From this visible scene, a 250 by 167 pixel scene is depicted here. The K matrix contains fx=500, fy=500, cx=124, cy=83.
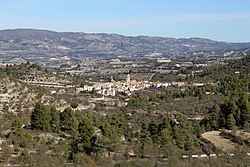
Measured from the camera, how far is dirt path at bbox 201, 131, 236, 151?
88.9 feet

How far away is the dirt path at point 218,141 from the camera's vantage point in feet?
88.9

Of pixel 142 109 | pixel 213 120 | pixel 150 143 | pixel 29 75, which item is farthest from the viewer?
pixel 29 75

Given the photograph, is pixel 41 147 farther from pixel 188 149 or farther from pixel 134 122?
pixel 134 122

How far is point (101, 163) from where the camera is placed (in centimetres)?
2083

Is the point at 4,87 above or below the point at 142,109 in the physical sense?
above

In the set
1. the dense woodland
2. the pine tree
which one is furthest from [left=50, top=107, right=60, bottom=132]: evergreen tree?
the pine tree

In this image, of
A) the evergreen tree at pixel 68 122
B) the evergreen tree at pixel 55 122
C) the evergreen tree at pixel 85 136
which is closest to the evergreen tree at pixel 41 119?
the evergreen tree at pixel 55 122

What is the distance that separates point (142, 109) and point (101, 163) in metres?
26.0

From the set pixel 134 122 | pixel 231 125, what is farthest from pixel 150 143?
pixel 134 122

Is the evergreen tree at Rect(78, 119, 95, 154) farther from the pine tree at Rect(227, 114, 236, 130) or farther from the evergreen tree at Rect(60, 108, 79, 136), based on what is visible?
the pine tree at Rect(227, 114, 236, 130)

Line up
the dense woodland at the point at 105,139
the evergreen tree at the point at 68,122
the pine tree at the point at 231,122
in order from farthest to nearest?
1. the pine tree at the point at 231,122
2. the evergreen tree at the point at 68,122
3. the dense woodland at the point at 105,139

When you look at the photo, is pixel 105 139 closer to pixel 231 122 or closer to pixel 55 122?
pixel 55 122

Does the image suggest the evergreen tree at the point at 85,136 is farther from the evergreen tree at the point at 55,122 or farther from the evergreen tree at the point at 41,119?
the evergreen tree at the point at 41,119

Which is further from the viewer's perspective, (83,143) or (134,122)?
(134,122)
